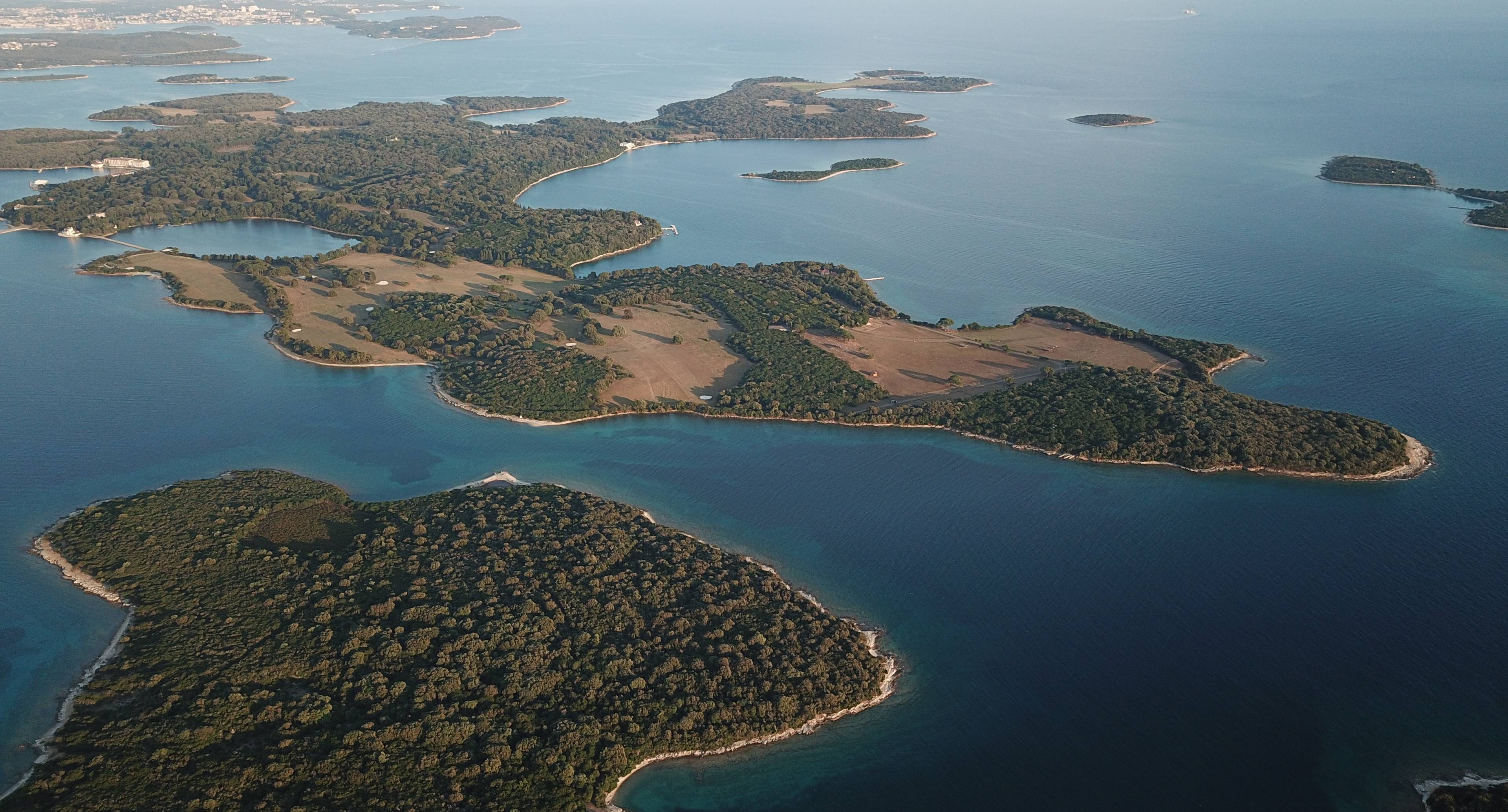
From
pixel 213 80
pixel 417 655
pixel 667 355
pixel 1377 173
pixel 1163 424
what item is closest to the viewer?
pixel 417 655

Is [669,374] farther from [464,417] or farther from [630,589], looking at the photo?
[630,589]

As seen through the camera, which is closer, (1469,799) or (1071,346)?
(1469,799)

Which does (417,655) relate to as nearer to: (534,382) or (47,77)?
(534,382)

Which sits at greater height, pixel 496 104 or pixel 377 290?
pixel 496 104

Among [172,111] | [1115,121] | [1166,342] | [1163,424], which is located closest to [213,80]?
[172,111]

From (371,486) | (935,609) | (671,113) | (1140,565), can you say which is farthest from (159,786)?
(671,113)

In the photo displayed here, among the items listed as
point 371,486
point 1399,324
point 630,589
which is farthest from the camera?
point 1399,324
